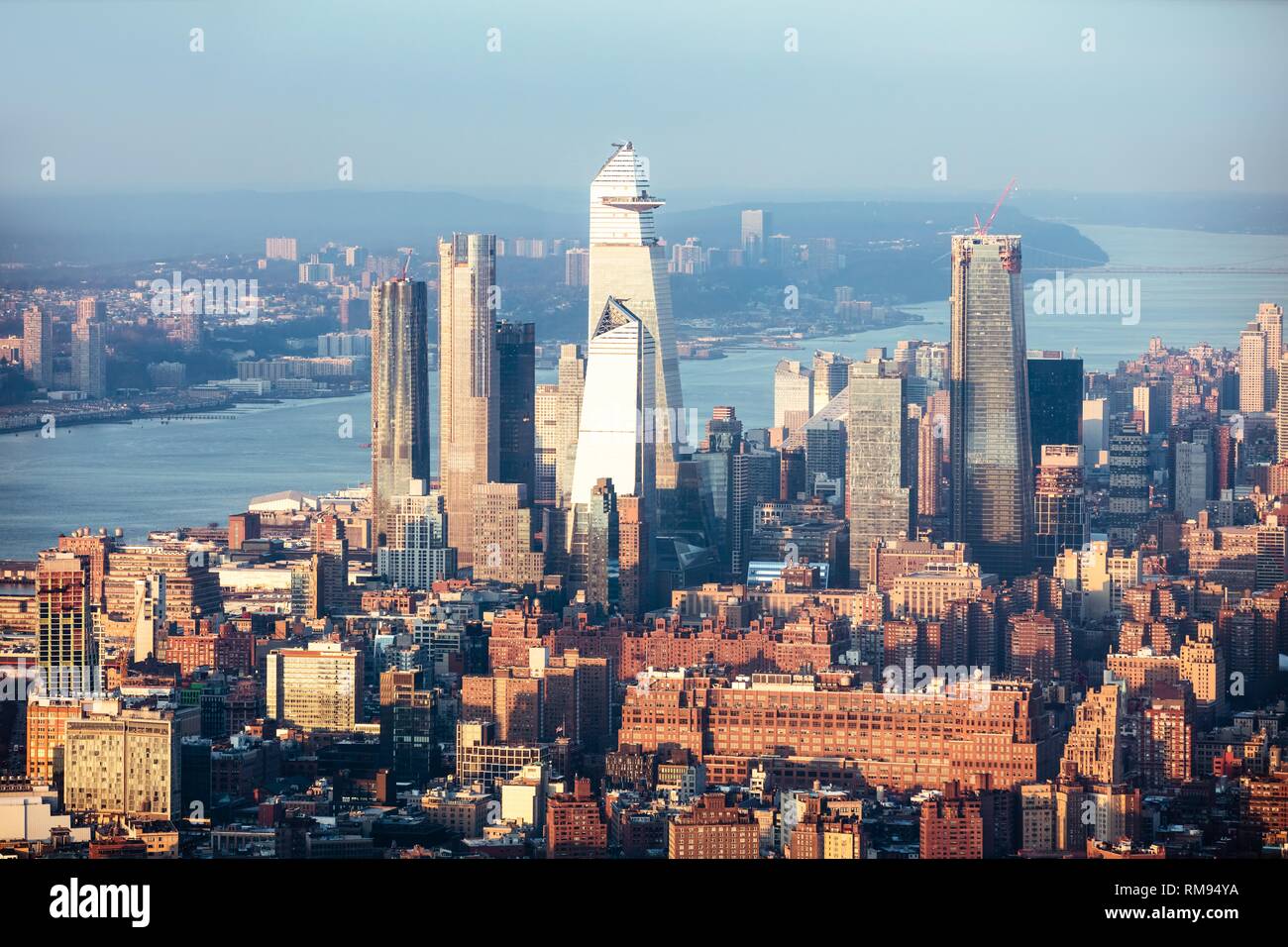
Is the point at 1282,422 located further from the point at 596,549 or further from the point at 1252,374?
the point at 596,549

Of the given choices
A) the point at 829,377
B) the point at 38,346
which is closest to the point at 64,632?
the point at 38,346

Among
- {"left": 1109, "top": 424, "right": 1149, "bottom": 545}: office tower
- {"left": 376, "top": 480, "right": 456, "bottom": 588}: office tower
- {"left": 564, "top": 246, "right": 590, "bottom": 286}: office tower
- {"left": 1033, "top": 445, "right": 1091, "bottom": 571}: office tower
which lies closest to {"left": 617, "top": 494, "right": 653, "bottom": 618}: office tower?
{"left": 376, "top": 480, "right": 456, "bottom": 588}: office tower

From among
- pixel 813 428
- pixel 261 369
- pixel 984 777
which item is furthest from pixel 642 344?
pixel 984 777

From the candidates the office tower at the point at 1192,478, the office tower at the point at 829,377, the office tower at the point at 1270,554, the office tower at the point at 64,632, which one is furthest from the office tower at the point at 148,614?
the office tower at the point at 1192,478

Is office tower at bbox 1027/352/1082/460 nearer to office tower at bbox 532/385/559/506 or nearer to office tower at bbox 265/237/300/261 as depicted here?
office tower at bbox 532/385/559/506

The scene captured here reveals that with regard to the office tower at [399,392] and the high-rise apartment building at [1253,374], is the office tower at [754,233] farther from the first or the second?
the high-rise apartment building at [1253,374]

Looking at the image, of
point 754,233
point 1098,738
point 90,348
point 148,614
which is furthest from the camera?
point 754,233
